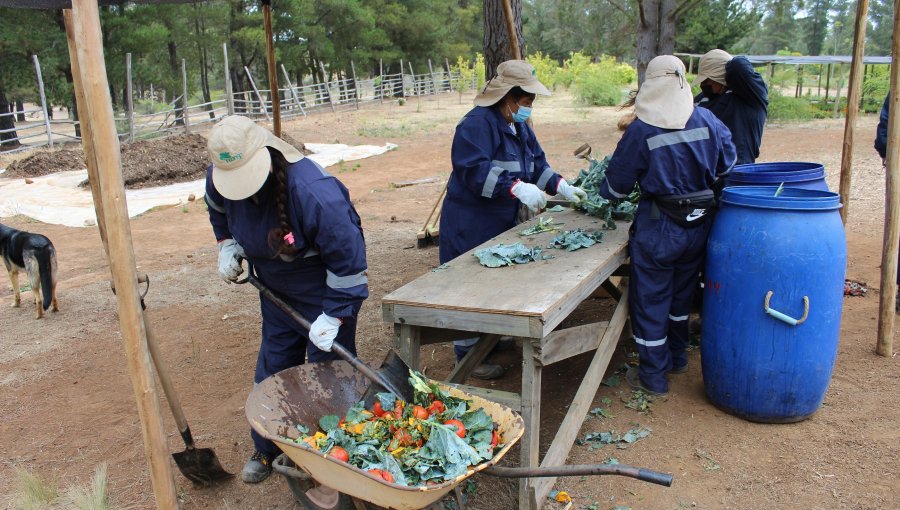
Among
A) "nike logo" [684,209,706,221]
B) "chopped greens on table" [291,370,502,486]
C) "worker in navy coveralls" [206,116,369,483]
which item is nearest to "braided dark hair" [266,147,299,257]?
"worker in navy coveralls" [206,116,369,483]

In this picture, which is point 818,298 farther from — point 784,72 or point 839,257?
point 784,72

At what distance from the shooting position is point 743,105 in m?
4.87

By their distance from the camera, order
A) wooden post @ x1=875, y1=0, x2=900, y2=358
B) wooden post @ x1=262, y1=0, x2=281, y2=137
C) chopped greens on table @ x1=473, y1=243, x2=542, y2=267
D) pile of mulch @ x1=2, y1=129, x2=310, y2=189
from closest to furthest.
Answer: chopped greens on table @ x1=473, y1=243, x2=542, y2=267 → wooden post @ x1=875, y1=0, x2=900, y2=358 → wooden post @ x1=262, y1=0, x2=281, y2=137 → pile of mulch @ x1=2, y1=129, x2=310, y2=189

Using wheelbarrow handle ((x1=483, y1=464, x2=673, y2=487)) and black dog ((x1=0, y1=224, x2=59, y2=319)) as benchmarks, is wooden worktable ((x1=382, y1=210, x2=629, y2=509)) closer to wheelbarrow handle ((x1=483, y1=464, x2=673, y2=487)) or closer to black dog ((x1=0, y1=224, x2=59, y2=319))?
wheelbarrow handle ((x1=483, y1=464, x2=673, y2=487))

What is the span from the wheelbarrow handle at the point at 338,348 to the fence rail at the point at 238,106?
1051cm

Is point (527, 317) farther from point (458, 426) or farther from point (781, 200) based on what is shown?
point (781, 200)

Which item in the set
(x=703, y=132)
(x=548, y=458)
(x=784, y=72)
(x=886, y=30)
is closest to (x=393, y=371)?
(x=548, y=458)

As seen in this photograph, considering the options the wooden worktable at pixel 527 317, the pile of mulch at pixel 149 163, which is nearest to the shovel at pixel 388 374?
the wooden worktable at pixel 527 317

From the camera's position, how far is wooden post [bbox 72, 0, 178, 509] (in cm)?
243

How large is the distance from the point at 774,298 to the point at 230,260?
2.78m

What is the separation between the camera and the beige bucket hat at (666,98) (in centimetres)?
365

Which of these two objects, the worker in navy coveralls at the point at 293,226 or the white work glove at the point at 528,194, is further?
the white work glove at the point at 528,194

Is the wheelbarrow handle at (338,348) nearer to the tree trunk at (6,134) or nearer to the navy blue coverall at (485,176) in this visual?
the navy blue coverall at (485,176)

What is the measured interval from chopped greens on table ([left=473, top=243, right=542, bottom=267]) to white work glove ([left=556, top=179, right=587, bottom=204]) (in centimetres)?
87
